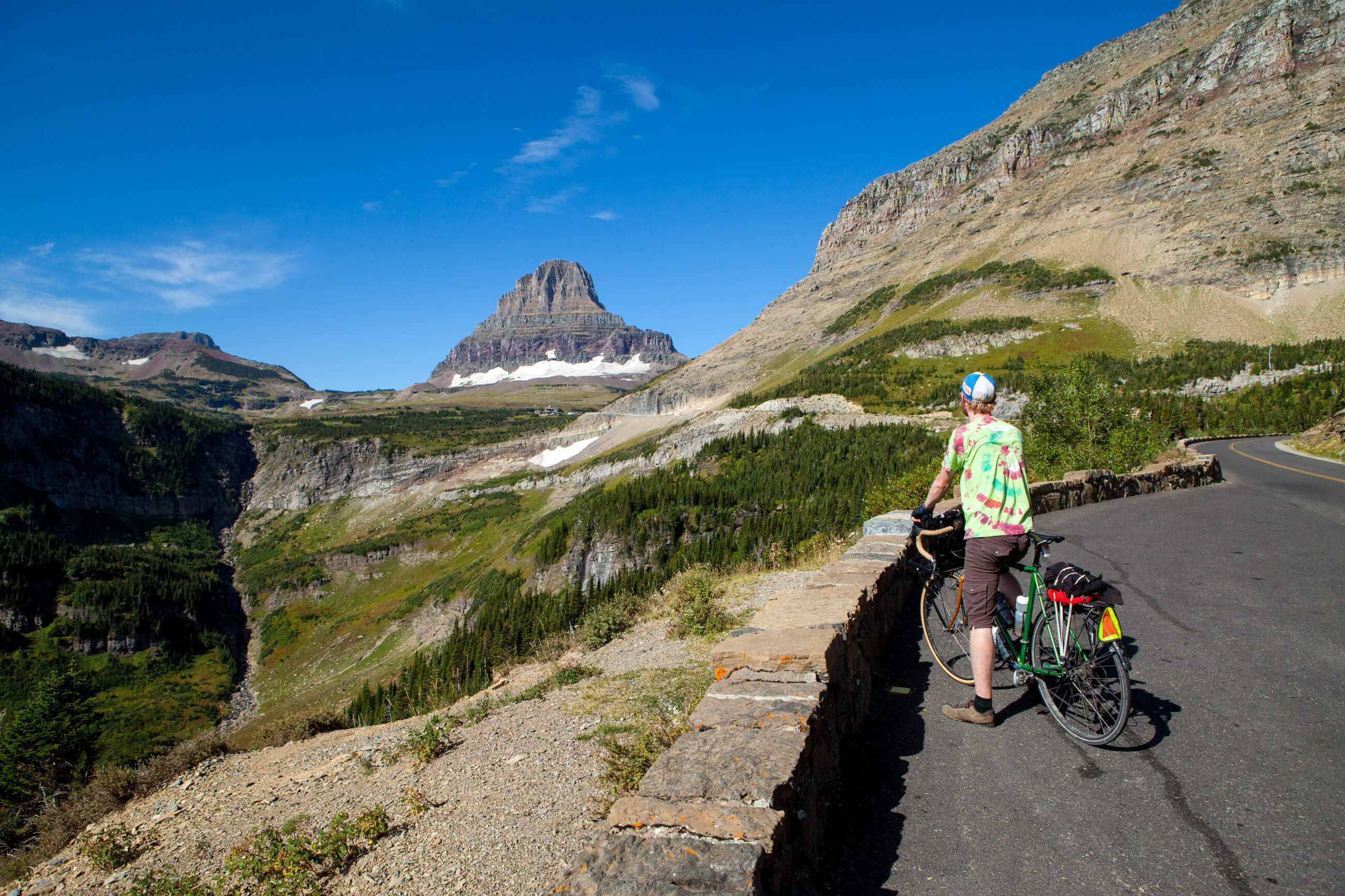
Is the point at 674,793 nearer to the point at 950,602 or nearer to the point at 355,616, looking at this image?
the point at 950,602

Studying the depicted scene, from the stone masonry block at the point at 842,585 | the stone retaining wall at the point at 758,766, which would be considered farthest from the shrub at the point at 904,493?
the stone retaining wall at the point at 758,766

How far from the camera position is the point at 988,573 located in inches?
199

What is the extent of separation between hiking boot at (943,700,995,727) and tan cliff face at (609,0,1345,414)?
124m

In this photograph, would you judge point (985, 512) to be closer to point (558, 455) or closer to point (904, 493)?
point (904, 493)

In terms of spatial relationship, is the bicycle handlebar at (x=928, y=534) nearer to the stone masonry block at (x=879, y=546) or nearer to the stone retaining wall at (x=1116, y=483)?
the stone masonry block at (x=879, y=546)

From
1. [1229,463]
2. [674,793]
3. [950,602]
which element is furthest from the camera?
[1229,463]

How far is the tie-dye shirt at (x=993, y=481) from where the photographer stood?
491 cm

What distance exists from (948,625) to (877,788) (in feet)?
7.74

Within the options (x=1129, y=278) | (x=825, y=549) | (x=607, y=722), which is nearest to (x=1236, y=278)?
(x=1129, y=278)

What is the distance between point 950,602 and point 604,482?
123755 millimetres

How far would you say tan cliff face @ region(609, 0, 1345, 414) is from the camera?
105250 millimetres

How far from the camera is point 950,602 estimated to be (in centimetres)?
642

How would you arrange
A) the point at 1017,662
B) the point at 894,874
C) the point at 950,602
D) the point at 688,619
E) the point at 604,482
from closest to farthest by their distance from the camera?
the point at 894,874 < the point at 1017,662 < the point at 950,602 < the point at 688,619 < the point at 604,482

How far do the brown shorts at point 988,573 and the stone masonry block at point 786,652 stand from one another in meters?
1.12
